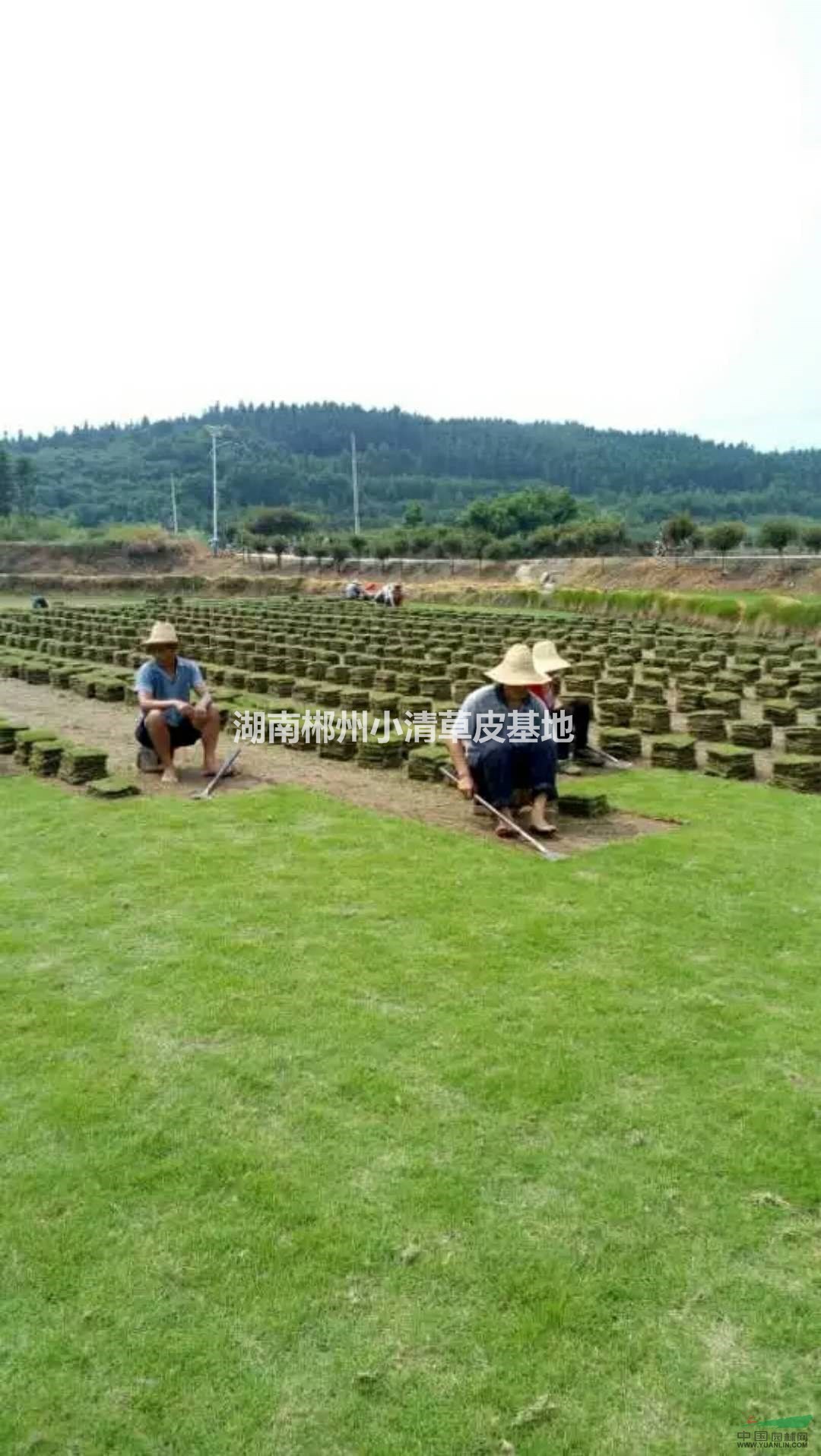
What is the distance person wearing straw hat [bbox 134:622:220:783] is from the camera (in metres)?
11.3

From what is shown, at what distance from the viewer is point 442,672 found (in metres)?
22.1

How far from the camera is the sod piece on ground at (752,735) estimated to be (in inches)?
620

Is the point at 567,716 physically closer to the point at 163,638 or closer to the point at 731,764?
the point at 731,764

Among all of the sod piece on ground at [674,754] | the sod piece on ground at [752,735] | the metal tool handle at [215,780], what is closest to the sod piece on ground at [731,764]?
the sod piece on ground at [674,754]

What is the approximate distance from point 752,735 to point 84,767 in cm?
908

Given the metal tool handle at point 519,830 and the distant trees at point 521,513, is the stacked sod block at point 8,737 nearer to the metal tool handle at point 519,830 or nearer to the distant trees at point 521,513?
the metal tool handle at point 519,830

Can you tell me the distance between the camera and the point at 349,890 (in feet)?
25.9

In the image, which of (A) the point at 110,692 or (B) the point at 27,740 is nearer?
(B) the point at 27,740

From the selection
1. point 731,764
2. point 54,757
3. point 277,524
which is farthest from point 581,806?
point 277,524

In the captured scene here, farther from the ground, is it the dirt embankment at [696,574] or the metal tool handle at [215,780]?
the dirt embankment at [696,574]

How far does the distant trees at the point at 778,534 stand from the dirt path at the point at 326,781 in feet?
128

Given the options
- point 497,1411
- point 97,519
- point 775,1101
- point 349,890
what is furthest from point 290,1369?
point 97,519

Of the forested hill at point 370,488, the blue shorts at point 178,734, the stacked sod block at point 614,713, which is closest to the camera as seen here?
the blue shorts at point 178,734

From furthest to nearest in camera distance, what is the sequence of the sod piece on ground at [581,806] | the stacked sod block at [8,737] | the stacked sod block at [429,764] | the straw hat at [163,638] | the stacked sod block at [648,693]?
the stacked sod block at [648,693]
the stacked sod block at [8,737]
the stacked sod block at [429,764]
the straw hat at [163,638]
the sod piece on ground at [581,806]
